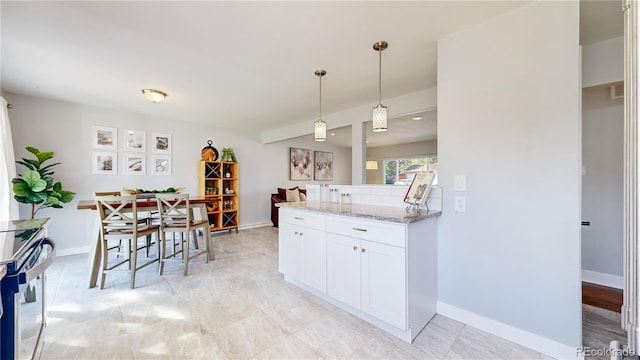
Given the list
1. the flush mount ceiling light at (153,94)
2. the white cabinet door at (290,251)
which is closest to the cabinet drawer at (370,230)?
the white cabinet door at (290,251)

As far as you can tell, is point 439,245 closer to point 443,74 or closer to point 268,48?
point 443,74

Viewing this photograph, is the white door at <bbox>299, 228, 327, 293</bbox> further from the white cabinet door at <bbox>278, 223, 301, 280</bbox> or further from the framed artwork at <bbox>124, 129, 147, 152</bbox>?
the framed artwork at <bbox>124, 129, 147, 152</bbox>

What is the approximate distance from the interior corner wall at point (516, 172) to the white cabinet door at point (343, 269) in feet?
2.42

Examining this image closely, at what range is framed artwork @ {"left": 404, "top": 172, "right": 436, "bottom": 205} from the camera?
6.62 ft

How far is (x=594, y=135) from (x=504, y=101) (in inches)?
75.5

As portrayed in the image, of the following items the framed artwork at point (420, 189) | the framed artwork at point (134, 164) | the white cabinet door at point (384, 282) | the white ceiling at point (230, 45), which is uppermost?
the white ceiling at point (230, 45)

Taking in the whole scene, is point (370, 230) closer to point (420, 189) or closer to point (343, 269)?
point (343, 269)

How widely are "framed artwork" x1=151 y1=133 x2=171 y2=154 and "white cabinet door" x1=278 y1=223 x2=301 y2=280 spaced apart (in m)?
3.34

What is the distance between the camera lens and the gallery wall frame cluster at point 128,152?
401 centimetres

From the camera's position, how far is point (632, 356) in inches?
21.2

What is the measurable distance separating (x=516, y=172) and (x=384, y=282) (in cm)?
124

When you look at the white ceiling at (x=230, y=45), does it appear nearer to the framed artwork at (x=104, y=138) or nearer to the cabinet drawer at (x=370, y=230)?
the framed artwork at (x=104, y=138)

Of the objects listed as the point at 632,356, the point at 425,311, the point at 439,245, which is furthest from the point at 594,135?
the point at 632,356

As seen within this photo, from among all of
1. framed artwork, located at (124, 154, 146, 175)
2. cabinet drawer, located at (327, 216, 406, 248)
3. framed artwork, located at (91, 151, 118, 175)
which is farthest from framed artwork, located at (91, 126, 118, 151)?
cabinet drawer, located at (327, 216, 406, 248)
